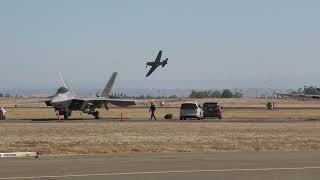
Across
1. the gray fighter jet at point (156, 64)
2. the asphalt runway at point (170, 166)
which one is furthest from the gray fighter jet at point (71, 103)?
the asphalt runway at point (170, 166)

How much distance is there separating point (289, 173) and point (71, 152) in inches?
354

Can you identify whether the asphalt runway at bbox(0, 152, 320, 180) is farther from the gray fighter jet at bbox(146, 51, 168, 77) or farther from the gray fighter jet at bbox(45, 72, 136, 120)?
the gray fighter jet at bbox(146, 51, 168, 77)

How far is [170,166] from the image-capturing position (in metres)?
18.3

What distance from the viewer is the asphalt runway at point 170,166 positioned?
52.2 feet

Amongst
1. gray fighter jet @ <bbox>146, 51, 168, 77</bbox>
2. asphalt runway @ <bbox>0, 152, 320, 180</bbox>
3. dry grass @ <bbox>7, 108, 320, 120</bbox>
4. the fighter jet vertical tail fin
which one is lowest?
asphalt runway @ <bbox>0, 152, 320, 180</bbox>

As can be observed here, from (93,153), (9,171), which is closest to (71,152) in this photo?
(93,153)

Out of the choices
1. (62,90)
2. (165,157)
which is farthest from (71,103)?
(165,157)

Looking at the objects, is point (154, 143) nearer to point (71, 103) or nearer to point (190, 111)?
point (190, 111)

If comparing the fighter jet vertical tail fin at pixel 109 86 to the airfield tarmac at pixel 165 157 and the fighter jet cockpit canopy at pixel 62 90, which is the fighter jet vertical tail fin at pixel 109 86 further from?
the airfield tarmac at pixel 165 157

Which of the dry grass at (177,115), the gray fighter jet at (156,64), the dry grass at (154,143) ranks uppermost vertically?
the gray fighter jet at (156,64)

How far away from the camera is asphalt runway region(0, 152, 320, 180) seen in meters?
15.9

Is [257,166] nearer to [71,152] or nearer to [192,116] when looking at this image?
[71,152]

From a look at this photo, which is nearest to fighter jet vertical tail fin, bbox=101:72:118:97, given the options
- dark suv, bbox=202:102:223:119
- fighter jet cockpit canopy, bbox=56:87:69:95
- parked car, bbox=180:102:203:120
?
fighter jet cockpit canopy, bbox=56:87:69:95

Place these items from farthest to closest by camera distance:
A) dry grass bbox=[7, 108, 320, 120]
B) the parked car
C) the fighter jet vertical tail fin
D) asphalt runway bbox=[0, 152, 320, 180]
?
the fighter jet vertical tail fin → dry grass bbox=[7, 108, 320, 120] → the parked car → asphalt runway bbox=[0, 152, 320, 180]
